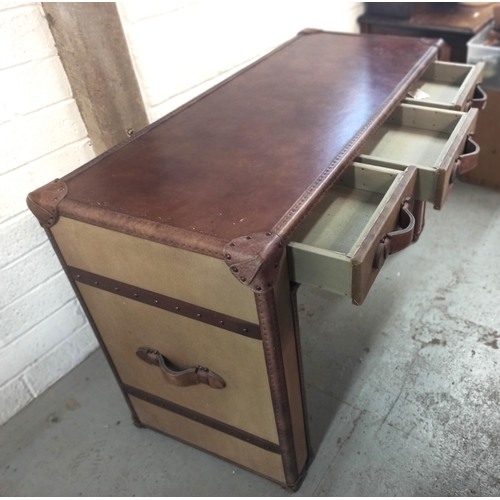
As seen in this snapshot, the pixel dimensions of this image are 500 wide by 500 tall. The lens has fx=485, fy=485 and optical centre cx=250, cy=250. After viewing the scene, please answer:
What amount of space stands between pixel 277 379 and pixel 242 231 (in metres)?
0.33

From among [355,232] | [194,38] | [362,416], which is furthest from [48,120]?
[362,416]

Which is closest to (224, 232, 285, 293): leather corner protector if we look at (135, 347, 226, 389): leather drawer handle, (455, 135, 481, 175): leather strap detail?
(135, 347, 226, 389): leather drawer handle

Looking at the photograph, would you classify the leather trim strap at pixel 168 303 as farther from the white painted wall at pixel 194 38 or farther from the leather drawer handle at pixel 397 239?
the white painted wall at pixel 194 38

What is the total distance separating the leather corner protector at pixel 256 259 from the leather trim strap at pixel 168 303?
127 millimetres

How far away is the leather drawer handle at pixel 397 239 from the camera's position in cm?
97

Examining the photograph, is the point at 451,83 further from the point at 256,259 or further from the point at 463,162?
the point at 256,259

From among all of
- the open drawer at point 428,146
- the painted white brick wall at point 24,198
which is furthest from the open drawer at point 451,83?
the painted white brick wall at point 24,198

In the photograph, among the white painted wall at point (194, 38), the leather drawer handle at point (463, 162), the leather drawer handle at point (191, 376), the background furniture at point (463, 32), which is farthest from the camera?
the background furniture at point (463, 32)

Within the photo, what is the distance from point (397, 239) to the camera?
3.30 feet

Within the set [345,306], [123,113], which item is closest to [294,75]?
[123,113]

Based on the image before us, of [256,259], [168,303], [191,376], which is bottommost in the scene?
[191,376]

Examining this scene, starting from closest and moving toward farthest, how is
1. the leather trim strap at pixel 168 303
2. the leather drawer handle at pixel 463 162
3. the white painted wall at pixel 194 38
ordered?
the leather trim strap at pixel 168 303, the leather drawer handle at pixel 463 162, the white painted wall at pixel 194 38

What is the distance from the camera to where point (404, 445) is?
1.35 m

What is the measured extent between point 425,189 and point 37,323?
3.97 ft
